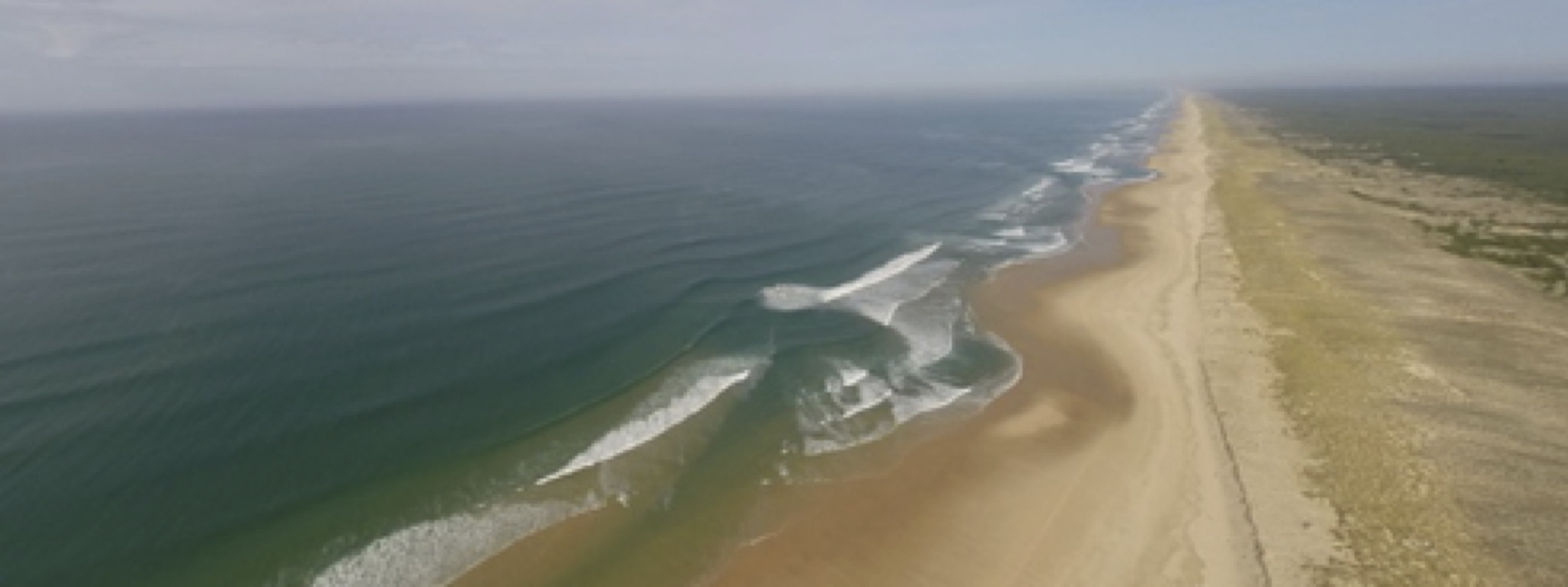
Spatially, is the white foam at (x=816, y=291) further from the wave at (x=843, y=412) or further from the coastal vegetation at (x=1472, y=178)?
the coastal vegetation at (x=1472, y=178)

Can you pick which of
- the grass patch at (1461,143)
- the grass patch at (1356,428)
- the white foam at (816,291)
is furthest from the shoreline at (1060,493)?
the grass patch at (1461,143)

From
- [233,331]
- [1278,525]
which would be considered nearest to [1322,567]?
[1278,525]

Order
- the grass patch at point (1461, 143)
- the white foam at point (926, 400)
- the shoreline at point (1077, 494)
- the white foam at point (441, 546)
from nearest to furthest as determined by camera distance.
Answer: the white foam at point (441, 546) < the shoreline at point (1077, 494) < the white foam at point (926, 400) < the grass patch at point (1461, 143)

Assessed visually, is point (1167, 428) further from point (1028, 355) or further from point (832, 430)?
point (832, 430)

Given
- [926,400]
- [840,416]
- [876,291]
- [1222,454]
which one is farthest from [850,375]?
[1222,454]

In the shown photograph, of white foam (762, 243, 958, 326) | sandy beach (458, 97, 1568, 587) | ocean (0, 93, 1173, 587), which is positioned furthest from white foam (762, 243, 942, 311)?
sandy beach (458, 97, 1568, 587)

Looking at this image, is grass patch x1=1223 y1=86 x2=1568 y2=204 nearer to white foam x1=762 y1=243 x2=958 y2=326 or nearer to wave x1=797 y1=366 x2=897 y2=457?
white foam x1=762 y1=243 x2=958 y2=326
